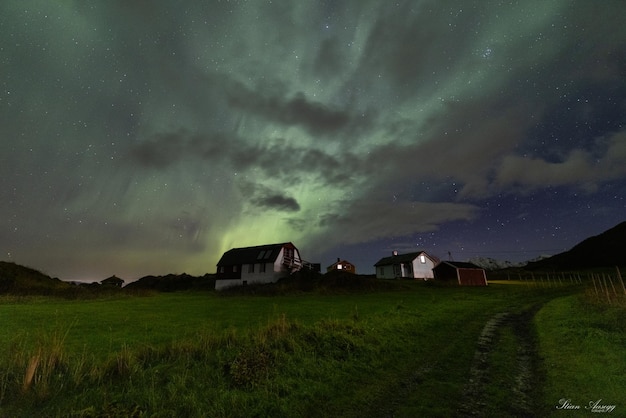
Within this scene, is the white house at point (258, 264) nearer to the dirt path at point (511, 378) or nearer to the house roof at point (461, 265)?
the house roof at point (461, 265)

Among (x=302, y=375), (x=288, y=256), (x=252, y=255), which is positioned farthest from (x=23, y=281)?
(x=302, y=375)

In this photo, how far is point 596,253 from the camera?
522 ft

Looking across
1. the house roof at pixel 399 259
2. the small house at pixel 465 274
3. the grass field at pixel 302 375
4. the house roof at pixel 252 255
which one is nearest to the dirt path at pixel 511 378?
the grass field at pixel 302 375

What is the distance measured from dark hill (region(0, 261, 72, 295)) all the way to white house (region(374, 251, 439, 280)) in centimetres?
7405

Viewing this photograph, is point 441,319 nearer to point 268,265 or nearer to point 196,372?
point 196,372

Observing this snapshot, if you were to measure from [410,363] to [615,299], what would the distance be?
19813 mm

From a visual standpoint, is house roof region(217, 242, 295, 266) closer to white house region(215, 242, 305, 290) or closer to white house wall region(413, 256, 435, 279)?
white house region(215, 242, 305, 290)

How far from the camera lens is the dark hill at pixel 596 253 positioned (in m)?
144

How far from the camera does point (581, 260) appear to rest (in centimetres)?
16188

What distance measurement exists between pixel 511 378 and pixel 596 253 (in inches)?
7993

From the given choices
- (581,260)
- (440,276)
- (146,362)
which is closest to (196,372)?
(146,362)

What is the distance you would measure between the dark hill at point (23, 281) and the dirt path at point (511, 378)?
63.6 m

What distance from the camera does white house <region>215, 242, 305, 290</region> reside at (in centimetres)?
6775

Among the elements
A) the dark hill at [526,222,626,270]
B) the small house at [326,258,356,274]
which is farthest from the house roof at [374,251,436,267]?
the dark hill at [526,222,626,270]
